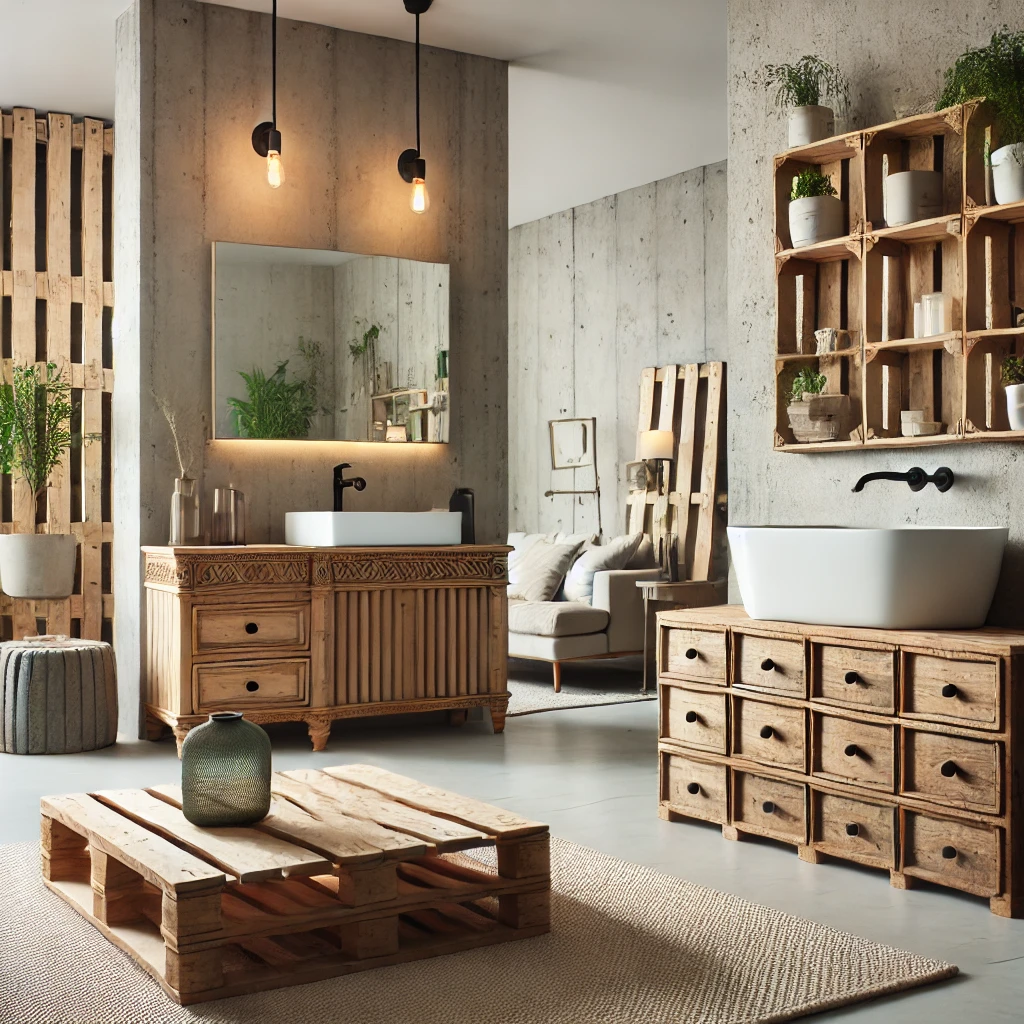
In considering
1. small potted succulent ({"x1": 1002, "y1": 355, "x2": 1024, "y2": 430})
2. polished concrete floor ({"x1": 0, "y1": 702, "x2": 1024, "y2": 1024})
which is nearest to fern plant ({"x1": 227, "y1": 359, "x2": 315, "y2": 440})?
polished concrete floor ({"x1": 0, "y1": 702, "x2": 1024, "y2": 1024})

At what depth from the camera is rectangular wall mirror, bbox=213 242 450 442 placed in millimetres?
5414

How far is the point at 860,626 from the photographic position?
341 cm

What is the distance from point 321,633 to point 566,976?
274 centimetres

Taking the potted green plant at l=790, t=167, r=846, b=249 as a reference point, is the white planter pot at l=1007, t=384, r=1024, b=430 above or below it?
below

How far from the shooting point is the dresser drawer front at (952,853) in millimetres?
3031

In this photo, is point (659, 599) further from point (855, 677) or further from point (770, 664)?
point (855, 677)

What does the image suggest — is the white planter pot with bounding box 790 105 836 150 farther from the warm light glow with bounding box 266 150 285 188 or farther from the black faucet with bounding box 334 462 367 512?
the black faucet with bounding box 334 462 367 512

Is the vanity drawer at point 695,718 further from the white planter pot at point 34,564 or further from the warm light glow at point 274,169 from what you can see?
the white planter pot at point 34,564

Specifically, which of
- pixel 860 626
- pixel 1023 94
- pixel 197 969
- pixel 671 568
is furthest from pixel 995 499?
pixel 671 568

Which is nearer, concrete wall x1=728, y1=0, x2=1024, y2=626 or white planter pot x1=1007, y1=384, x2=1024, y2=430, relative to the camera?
white planter pot x1=1007, y1=384, x2=1024, y2=430

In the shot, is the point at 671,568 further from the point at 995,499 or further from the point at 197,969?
the point at 197,969

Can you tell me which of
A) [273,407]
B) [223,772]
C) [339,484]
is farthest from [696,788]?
Result: [273,407]

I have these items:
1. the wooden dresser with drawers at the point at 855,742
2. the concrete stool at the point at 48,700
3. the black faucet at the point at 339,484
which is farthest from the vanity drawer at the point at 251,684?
the wooden dresser with drawers at the point at 855,742

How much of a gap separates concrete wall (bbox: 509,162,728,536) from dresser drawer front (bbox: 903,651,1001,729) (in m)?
4.69
